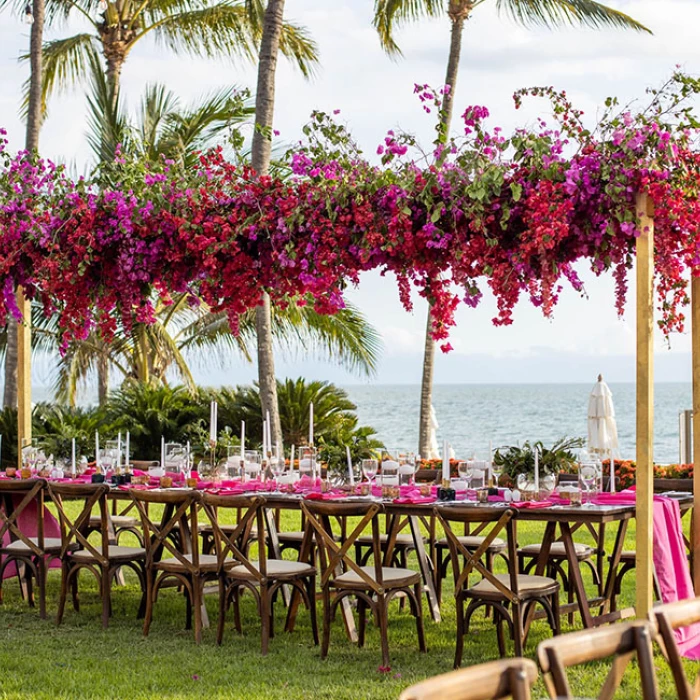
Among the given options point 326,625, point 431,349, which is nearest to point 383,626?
point 326,625

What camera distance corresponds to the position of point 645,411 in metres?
5.78

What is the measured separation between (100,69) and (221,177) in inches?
467

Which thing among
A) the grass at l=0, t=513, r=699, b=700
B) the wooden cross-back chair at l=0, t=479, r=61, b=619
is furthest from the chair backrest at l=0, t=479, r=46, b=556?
the grass at l=0, t=513, r=699, b=700

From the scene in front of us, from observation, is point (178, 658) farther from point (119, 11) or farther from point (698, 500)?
point (119, 11)

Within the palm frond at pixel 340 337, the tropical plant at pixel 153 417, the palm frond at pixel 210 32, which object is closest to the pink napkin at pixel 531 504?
the tropical plant at pixel 153 417

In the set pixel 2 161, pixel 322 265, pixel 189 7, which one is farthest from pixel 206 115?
pixel 322 265

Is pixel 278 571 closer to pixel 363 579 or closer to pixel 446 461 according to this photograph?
pixel 363 579

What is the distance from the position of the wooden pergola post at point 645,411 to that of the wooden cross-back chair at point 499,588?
18.9 inches

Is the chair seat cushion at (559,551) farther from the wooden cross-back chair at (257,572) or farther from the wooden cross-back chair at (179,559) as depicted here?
the wooden cross-back chair at (179,559)

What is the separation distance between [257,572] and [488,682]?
3.91 metres

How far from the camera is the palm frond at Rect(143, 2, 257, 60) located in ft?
58.5

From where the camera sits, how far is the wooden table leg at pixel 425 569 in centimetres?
686

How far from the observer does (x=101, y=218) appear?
24.0 ft

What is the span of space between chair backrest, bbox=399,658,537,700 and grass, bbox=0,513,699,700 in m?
2.94
